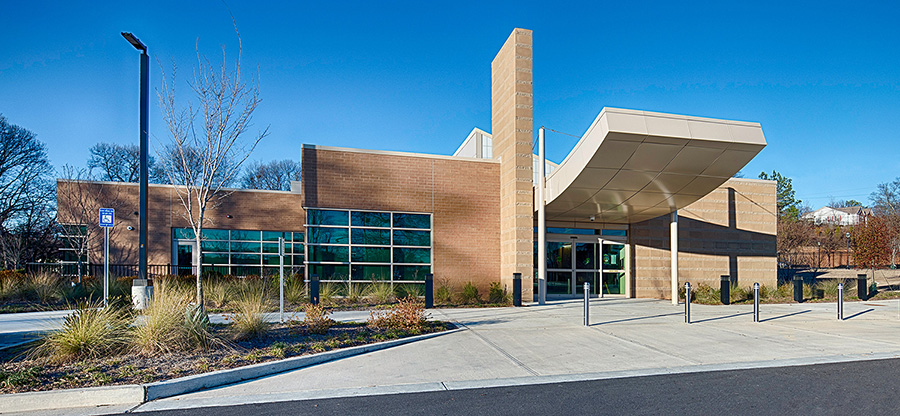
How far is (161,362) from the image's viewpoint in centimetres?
759

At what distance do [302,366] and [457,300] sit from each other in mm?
9526

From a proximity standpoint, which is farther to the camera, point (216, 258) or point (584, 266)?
point (216, 258)

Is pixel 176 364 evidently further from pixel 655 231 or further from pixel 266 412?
pixel 655 231

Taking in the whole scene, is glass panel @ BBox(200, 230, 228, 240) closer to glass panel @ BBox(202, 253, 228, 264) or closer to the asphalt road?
glass panel @ BBox(202, 253, 228, 264)

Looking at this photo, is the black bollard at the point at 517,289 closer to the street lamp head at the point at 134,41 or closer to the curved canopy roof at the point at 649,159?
the curved canopy roof at the point at 649,159

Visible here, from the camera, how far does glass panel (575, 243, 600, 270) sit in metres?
20.8

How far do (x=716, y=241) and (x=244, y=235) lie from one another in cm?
1970

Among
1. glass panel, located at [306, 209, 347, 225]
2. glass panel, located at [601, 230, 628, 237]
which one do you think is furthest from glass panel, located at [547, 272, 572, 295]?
glass panel, located at [306, 209, 347, 225]

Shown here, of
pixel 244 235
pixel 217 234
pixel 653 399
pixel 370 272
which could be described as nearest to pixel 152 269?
pixel 217 234

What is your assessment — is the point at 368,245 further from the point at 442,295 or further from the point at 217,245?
the point at 217,245

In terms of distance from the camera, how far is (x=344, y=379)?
7.43m

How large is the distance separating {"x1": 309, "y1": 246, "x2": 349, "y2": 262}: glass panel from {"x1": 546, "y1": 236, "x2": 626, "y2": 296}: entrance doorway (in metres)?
7.37

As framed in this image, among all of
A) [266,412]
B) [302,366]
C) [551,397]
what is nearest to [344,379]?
[302,366]

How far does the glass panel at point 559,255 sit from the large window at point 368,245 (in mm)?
4596
